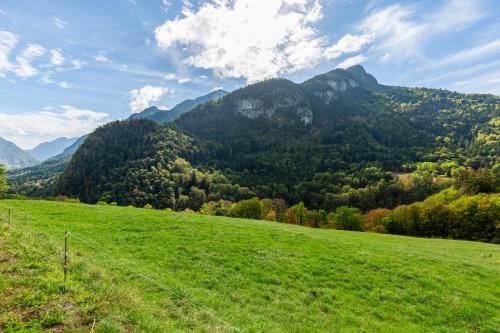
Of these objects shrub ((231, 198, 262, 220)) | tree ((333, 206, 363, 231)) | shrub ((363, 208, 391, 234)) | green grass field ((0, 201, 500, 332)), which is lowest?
shrub ((363, 208, 391, 234))

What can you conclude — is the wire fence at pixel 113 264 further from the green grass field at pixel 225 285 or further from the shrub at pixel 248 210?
the shrub at pixel 248 210

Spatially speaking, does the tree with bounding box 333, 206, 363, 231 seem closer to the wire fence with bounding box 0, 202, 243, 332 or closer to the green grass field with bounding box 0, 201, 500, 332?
the green grass field with bounding box 0, 201, 500, 332

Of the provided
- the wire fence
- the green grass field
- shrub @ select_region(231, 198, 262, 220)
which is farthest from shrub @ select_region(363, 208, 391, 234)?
the wire fence

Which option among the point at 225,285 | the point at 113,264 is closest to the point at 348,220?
the point at 225,285

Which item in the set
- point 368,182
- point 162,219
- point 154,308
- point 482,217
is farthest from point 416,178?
point 154,308

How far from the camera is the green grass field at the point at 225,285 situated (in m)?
8.39

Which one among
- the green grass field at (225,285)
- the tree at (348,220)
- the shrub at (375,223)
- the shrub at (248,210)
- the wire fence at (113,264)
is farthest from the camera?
the shrub at (248,210)

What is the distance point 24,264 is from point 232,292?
8613mm

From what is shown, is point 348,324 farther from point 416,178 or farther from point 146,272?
point 416,178

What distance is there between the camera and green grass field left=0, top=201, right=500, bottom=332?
8.39 metres

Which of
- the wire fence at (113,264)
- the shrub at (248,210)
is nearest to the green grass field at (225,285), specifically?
the wire fence at (113,264)

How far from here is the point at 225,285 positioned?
13977 mm

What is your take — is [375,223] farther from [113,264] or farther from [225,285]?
[113,264]

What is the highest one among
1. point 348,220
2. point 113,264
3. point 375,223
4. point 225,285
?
point 113,264
